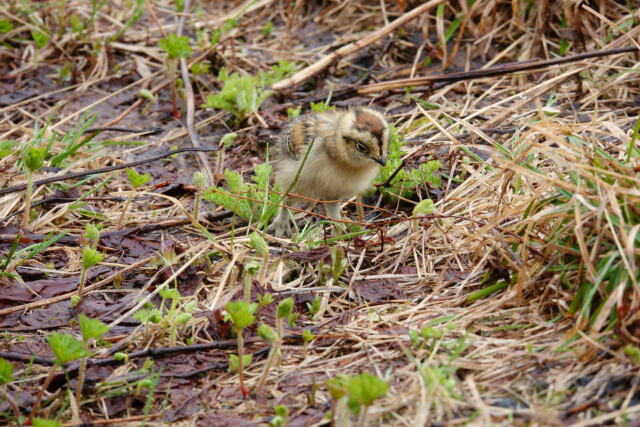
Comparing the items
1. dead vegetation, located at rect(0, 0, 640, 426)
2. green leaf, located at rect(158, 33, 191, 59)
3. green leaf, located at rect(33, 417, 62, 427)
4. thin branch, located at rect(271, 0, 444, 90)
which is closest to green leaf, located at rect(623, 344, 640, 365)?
dead vegetation, located at rect(0, 0, 640, 426)

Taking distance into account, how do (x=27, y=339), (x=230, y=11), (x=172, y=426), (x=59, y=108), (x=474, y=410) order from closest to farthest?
(x=474, y=410) < (x=172, y=426) < (x=27, y=339) < (x=59, y=108) < (x=230, y=11)

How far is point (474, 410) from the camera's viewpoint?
9.73ft

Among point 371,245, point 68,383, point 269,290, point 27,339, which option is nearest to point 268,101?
point 371,245

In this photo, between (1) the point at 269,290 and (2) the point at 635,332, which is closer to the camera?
(2) the point at 635,332

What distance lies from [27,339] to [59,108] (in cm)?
307

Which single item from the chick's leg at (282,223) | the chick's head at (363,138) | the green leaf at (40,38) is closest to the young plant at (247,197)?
the chick's leg at (282,223)

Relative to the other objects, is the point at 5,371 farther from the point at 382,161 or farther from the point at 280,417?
the point at 382,161

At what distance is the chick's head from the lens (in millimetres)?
4754

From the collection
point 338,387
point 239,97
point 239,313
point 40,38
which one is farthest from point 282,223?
→ point 40,38

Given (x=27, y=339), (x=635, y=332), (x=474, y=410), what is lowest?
(x=27, y=339)

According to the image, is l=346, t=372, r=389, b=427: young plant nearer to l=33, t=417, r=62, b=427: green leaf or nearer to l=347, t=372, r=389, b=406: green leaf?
l=347, t=372, r=389, b=406: green leaf

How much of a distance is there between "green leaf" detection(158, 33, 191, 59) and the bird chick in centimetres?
136

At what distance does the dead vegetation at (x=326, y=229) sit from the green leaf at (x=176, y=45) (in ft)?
0.05

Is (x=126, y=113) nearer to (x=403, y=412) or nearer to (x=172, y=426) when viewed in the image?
(x=172, y=426)
